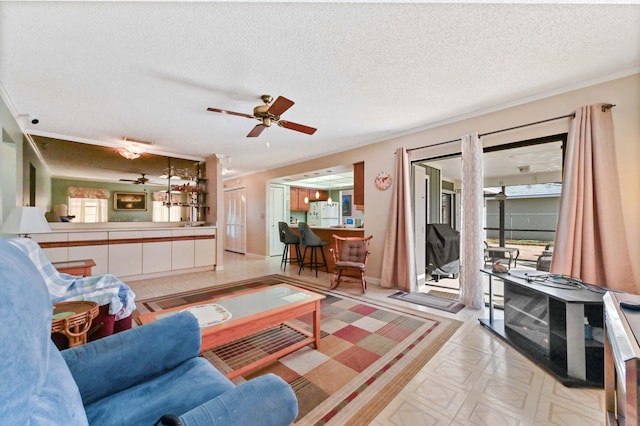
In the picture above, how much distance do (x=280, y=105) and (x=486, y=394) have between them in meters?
2.74

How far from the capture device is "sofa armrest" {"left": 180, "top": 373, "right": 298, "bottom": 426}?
0.76 m

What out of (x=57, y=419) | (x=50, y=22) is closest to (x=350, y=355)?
(x=57, y=419)

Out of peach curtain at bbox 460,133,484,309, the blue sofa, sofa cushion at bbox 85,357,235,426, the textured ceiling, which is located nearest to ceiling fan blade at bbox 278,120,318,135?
the textured ceiling

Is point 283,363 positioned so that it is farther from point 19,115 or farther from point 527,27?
point 19,115

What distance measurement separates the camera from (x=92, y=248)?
4.11 m

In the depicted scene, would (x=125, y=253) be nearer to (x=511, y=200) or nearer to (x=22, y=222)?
(x=22, y=222)

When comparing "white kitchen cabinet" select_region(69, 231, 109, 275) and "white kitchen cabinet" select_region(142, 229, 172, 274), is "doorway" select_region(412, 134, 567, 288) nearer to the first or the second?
"white kitchen cabinet" select_region(142, 229, 172, 274)

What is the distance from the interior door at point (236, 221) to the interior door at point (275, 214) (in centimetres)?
99

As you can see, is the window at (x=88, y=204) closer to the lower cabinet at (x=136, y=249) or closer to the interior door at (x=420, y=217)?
the lower cabinet at (x=136, y=249)

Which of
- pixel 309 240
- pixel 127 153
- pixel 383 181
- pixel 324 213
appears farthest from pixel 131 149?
pixel 324 213

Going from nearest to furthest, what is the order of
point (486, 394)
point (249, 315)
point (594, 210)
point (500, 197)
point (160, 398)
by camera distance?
point (160, 398) < point (486, 394) < point (249, 315) < point (594, 210) < point (500, 197)

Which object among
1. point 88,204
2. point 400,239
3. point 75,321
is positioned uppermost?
point 88,204

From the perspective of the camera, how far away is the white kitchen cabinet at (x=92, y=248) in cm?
398

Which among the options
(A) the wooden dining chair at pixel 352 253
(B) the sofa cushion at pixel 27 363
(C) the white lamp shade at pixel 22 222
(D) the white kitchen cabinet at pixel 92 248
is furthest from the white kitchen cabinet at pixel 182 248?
(B) the sofa cushion at pixel 27 363
